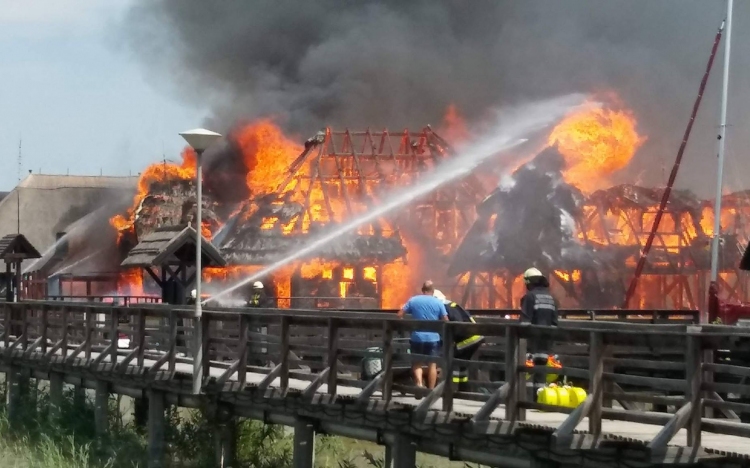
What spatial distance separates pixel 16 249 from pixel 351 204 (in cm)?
2203

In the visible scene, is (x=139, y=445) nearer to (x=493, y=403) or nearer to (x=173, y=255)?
(x=173, y=255)

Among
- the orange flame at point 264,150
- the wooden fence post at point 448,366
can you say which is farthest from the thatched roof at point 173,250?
the orange flame at point 264,150

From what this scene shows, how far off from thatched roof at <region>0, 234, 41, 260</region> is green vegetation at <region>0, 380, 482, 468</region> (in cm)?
696

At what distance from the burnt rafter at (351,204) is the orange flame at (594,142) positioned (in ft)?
13.6

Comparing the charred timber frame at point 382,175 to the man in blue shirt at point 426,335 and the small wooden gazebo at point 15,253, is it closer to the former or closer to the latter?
the small wooden gazebo at point 15,253

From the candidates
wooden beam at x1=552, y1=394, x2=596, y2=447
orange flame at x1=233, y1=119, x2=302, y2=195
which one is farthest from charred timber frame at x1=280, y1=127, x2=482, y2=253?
wooden beam at x1=552, y1=394, x2=596, y2=447

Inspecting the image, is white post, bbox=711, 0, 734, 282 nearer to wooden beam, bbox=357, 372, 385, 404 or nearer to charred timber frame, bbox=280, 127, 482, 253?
charred timber frame, bbox=280, 127, 482, 253

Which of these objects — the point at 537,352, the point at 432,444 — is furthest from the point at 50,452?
the point at 537,352

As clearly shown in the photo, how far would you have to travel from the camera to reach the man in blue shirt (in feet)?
48.3

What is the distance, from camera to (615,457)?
36.0 feet

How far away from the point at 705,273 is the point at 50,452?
35.1 m

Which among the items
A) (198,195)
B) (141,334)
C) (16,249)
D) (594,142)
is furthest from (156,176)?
(198,195)

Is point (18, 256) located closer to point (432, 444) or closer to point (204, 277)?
point (204, 277)

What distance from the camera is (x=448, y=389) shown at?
13.7 meters
